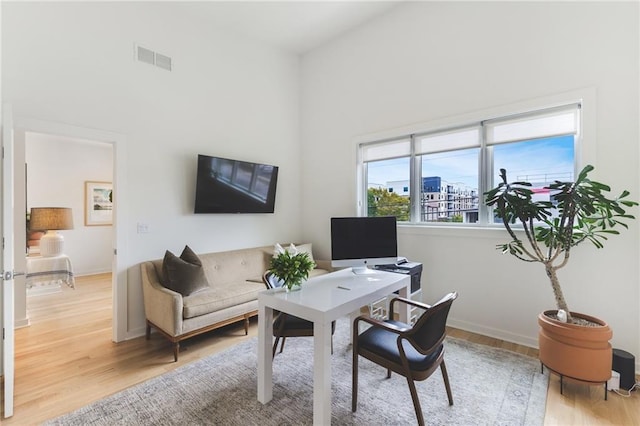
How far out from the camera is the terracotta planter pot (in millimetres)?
2033

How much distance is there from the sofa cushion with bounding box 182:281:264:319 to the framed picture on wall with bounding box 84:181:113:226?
15.9ft

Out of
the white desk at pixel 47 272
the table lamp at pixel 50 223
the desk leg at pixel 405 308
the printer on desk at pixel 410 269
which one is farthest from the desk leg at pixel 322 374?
the table lamp at pixel 50 223

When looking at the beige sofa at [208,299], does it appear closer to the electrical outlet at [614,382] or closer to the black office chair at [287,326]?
the black office chair at [287,326]

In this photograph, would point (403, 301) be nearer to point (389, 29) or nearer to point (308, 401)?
point (308, 401)

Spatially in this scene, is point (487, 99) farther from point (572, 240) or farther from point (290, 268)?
point (290, 268)

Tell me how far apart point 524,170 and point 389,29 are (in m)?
2.44

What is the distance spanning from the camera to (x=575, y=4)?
2.60 metres

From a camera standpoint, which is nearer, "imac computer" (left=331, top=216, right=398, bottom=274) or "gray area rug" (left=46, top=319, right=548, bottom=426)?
"gray area rug" (left=46, top=319, right=548, bottom=426)

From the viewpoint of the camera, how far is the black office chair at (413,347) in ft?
5.37

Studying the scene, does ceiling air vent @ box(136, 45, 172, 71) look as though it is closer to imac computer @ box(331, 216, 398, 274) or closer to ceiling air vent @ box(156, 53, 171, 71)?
ceiling air vent @ box(156, 53, 171, 71)

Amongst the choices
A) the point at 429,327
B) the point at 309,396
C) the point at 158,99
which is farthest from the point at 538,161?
the point at 158,99

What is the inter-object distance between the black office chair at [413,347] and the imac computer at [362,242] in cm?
78

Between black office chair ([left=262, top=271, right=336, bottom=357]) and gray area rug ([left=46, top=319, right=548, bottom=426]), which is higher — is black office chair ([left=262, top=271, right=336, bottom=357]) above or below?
above

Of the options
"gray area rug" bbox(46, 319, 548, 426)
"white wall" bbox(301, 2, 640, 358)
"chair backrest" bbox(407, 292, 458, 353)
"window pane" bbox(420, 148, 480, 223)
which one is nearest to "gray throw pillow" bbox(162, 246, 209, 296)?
"gray area rug" bbox(46, 319, 548, 426)
